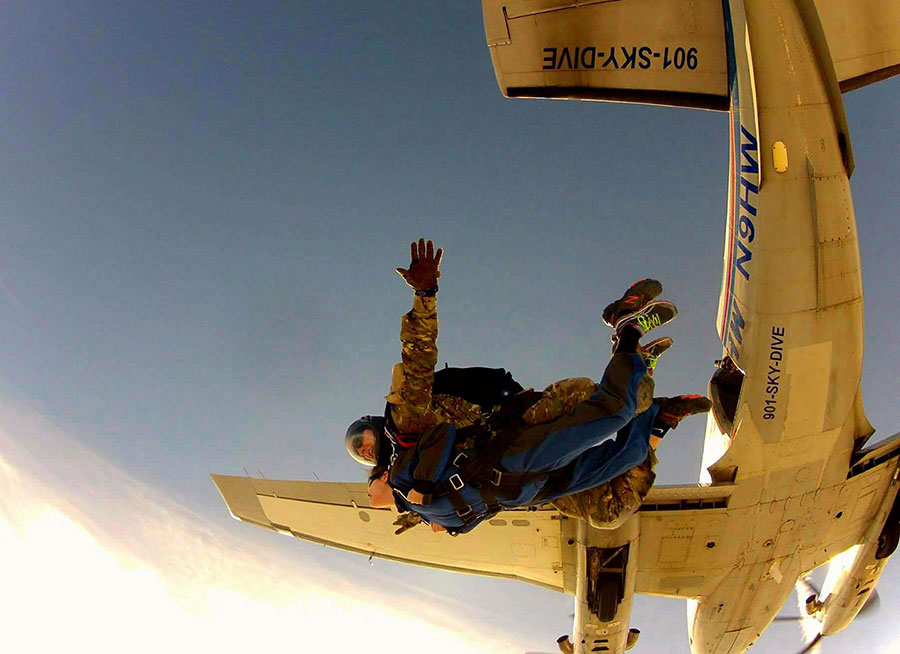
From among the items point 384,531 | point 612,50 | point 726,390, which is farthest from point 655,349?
point 384,531

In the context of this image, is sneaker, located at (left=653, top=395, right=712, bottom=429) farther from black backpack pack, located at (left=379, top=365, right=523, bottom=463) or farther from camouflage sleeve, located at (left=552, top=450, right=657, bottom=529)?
black backpack pack, located at (left=379, top=365, right=523, bottom=463)

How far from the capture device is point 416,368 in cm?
444

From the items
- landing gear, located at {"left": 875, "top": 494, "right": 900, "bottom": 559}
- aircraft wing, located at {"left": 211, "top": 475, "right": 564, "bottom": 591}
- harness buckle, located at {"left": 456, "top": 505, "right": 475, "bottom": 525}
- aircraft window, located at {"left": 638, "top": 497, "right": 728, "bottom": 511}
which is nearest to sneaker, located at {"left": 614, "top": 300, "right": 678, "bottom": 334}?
harness buckle, located at {"left": 456, "top": 505, "right": 475, "bottom": 525}

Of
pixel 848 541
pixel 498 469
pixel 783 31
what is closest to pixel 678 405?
pixel 498 469

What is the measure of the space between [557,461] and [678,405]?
144 cm

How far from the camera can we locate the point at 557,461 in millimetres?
4496

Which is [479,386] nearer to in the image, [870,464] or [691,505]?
[691,505]

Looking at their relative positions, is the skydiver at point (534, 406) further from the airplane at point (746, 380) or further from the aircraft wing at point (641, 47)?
the aircraft wing at point (641, 47)

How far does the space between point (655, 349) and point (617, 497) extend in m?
1.46

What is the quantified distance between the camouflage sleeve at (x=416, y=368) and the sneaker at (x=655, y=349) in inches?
82.7

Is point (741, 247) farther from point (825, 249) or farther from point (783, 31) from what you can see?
point (783, 31)

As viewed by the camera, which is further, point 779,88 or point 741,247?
point 741,247

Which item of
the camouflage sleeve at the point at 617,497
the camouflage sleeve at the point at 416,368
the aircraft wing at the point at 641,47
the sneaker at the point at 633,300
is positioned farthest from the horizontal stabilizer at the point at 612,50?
the camouflage sleeve at the point at 617,497

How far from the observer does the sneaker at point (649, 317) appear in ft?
16.0
